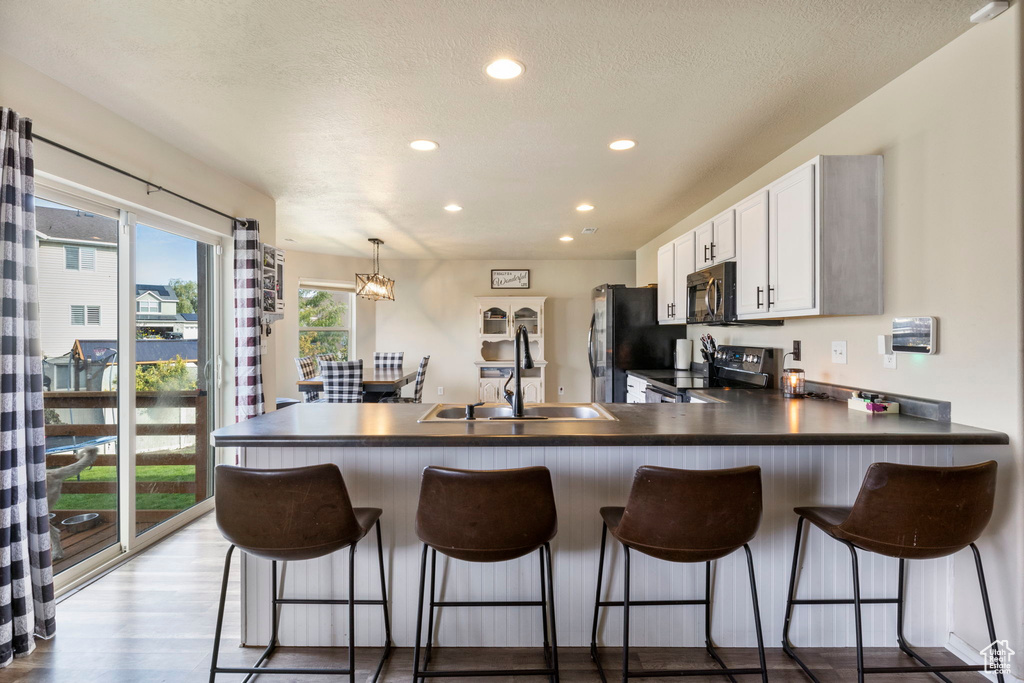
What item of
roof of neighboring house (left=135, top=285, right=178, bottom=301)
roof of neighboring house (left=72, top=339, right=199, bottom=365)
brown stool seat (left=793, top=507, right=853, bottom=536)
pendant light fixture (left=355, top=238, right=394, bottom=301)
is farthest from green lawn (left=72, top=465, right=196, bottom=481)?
brown stool seat (left=793, top=507, right=853, bottom=536)

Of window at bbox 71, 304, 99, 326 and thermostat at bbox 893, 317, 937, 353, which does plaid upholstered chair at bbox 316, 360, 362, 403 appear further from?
thermostat at bbox 893, 317, 937, 353

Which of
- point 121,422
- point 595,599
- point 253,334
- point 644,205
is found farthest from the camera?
point 644,205

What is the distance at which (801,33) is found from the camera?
183cm

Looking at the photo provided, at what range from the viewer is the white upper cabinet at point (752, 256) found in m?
2.72

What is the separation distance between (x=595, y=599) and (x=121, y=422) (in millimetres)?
2672

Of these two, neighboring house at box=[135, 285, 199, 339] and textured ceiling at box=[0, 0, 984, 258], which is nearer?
textured ceiling at box=[0, 0, 984, 258]

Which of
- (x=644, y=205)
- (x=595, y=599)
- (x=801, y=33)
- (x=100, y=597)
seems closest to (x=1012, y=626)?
(x=595, y=599)

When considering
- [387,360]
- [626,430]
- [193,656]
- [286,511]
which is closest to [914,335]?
[626,430]

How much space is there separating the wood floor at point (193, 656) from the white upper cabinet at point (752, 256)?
1.66 m

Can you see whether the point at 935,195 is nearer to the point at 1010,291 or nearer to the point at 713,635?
the point at 1010,291

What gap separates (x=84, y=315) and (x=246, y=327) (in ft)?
3.49

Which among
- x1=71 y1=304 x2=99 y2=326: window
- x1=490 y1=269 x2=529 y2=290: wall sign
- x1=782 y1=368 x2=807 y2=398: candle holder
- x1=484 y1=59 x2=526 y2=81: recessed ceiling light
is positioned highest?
x1=484 y1=59 x2=526 y2=81: recessed ceiling light

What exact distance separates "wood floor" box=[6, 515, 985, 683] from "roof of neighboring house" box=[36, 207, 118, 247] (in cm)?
173

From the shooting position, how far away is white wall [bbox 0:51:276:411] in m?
2.08
